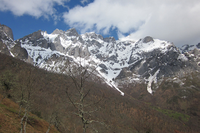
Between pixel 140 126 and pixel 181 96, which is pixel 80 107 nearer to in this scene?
pixel 140 126

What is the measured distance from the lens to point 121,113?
13100cm

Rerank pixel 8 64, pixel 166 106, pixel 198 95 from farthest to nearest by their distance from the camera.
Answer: pixel 166 106
pixel 198 95
pixel 8 64

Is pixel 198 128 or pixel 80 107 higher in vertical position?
pixel 198 128

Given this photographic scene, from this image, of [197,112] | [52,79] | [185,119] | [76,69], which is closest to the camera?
[76,69]

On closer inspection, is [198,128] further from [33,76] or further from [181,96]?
[33,76]

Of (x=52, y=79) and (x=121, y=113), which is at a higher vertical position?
(x=52, y=79)

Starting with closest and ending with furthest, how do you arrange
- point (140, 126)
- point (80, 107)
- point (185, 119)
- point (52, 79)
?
1. point (80, 107)
2. point (140, 126)
3. point (52, 79)
4. point (185, 119)

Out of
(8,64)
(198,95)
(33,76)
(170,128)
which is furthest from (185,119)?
(8,64)

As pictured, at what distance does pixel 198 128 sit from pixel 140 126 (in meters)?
125

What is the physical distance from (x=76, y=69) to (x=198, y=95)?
748 ft

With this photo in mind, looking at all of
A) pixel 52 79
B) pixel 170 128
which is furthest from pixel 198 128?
pixel 52 79

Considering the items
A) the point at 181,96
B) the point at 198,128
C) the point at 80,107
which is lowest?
the point at 80,107

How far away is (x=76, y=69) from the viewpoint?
320 inches

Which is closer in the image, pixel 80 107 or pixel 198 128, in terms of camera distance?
pixel 80 107
